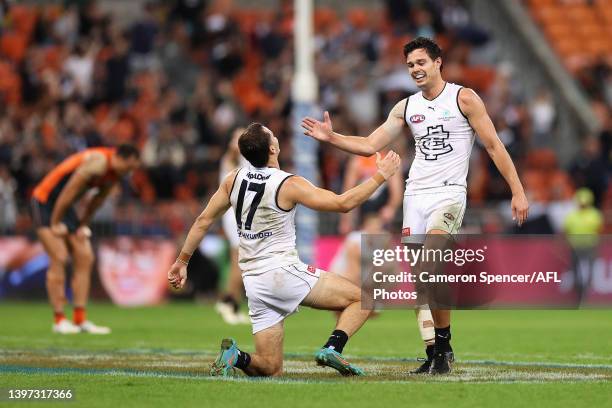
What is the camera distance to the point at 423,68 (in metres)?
10.9

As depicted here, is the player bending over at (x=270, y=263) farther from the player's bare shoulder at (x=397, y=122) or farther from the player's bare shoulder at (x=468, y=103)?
the player's bare shoulder at (x=468, y=103)

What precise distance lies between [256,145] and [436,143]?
164 cm

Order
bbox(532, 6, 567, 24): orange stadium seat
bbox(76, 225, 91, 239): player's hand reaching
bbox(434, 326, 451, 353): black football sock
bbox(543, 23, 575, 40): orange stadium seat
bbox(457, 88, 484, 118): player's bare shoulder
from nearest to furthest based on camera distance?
bbox(434, 326, 451, 353): black football sock < bbox(457, 88, 484, 118): player's bare shoulder < bbox(76, 225, 91, 239): player's hand reaching < bbox(543, 23, 575, 40): orange stadium seat < bbox(532, 6, 567, 24): orange stadium seat

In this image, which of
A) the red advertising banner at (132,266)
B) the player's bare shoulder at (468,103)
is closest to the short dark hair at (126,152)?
the player's bare shoulder at (468,103)

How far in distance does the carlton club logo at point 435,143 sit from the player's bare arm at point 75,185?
5747mm

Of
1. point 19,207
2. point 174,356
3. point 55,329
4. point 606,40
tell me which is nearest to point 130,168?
point 55,329

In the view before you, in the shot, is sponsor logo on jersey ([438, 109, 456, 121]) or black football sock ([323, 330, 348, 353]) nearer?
black football sock ([323, 330, 348, 353])

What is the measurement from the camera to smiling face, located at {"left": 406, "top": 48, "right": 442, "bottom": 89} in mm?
10898

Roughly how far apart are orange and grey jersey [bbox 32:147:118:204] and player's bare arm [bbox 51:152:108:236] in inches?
2.8

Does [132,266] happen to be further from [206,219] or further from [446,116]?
[446,116]

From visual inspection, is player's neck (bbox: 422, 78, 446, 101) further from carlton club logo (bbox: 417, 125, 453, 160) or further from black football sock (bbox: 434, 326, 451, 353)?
black football sock (bbox: 434, 326, 451, 353)

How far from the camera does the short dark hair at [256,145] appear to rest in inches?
404

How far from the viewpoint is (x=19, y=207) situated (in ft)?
75.3

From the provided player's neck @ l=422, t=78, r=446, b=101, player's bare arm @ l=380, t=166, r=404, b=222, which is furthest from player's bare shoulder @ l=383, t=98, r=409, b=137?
player's bare arm @ l=380, t=166, r=404, b=222
